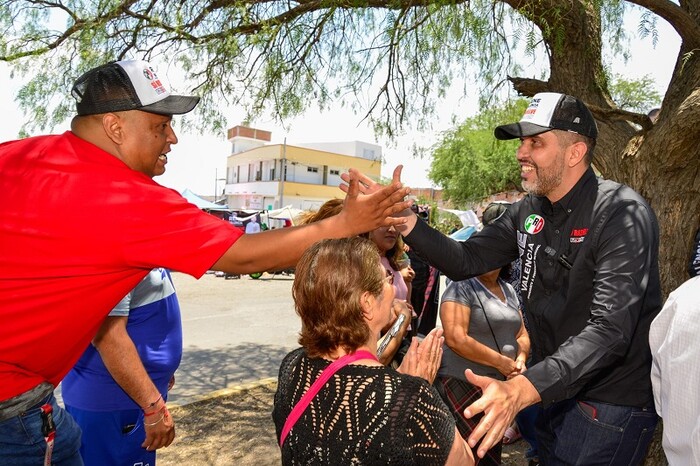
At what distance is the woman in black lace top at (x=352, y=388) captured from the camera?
1522 millimetres

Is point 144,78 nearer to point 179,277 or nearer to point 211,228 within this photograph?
point 211,228

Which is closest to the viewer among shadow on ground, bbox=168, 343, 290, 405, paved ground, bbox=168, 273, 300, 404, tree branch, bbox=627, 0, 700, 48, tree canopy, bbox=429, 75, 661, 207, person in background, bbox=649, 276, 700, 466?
person in background, bbox=649, 276, 700, 466

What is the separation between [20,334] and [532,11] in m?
3.63

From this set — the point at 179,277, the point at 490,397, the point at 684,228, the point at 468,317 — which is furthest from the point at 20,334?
the point at 179,277

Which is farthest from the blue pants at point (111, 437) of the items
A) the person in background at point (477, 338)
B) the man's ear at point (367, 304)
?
the person in background at point (477, 338)

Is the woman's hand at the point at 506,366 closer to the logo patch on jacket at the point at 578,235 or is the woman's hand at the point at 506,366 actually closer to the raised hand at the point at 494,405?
the logo patch on jacket at the point at 578,235

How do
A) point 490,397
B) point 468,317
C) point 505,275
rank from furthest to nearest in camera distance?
point 505,275 < point 468,317 < point 490,397

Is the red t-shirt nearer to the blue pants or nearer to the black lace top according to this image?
the black lace top

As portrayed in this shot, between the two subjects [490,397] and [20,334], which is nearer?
[490,397]

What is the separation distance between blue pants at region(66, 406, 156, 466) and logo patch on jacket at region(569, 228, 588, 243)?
2.40 meters

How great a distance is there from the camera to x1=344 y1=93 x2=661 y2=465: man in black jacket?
2.00 m

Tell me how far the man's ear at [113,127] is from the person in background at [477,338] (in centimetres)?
231

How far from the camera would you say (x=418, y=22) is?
430 centimetres

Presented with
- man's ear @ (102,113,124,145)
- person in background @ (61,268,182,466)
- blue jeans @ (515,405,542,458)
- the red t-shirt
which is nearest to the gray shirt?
blue jeans @ (515,405,542,458)
